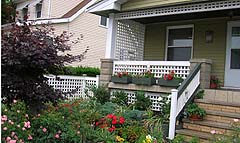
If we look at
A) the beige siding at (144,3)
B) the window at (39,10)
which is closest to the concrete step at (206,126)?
the beige siding at (144,3)

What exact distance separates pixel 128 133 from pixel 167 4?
14.8 ft

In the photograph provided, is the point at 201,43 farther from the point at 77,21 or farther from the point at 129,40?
the point at 77,21

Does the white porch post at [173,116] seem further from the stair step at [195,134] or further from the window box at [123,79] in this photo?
the window box at [123,79]

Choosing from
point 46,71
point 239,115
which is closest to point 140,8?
point 239,115

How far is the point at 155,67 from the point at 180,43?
2.51 meters

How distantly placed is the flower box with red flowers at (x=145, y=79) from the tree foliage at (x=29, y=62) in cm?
390

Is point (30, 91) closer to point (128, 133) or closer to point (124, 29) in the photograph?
point (128, 133)

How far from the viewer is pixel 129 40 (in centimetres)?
1130

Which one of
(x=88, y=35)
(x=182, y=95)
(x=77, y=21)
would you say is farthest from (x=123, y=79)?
(x=88, y=35)

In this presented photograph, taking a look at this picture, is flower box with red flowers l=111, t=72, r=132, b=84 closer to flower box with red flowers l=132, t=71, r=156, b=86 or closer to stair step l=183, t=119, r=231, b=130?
flower box with red flowers l=132, t=71, r=156, b=86

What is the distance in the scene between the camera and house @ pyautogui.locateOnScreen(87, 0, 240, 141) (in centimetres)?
783

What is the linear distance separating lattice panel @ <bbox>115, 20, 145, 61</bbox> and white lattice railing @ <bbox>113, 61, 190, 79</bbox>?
0.87 metres

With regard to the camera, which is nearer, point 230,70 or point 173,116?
point 173,116

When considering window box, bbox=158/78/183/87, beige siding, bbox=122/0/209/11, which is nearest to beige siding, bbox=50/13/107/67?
beige siding, bbox=122/0/209/11
